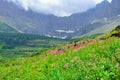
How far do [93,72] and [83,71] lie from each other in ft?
2.94

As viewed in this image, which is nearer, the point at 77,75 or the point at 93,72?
the point at 93,72

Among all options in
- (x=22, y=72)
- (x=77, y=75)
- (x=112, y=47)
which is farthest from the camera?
(x=22, y=72)

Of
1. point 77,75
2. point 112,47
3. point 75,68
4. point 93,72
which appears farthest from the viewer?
point 112,47

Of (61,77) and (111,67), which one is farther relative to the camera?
(61,77)

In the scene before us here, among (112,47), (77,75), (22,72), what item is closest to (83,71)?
(77,75)

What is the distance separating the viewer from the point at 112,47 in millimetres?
17000

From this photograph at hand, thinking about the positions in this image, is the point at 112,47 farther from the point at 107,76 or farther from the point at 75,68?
the point at 107,76

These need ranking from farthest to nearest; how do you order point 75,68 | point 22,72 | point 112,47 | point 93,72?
1. point 22,72
2. point 112,47
3. point 75,68
4. point 93,72

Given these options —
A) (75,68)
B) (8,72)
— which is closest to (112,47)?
(75,68)

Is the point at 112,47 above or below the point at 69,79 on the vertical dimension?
above

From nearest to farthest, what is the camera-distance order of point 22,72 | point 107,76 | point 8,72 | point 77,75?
point 107,76 < point 77,75 < point 22,72 < point 8,72

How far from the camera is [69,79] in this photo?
11633 millimetres

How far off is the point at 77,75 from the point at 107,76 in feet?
6.45

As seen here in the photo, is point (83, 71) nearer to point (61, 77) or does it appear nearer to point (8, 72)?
point (61, 77)
